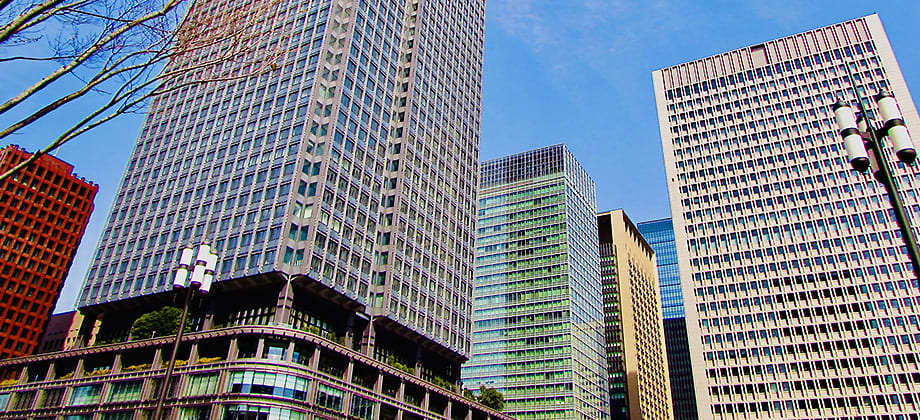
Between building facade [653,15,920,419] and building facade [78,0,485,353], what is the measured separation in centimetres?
4661

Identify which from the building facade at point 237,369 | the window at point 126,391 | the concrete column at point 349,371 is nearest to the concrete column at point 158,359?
the building facade at point 237,369

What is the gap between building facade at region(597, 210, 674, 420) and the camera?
161500 millimetres

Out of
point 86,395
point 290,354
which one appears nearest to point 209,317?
point 290,354

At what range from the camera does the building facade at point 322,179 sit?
73062mm

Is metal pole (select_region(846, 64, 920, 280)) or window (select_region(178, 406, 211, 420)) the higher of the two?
window (select_region(178, 406, 211, 420))

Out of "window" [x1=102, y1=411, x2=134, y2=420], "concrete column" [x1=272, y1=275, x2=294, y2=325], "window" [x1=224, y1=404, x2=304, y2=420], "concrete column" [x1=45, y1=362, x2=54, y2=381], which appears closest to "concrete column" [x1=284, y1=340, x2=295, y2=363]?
"concrete column" [x1=272, y1=275, x2=294, y2=325]

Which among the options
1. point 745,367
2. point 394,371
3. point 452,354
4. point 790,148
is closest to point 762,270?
point 745,367

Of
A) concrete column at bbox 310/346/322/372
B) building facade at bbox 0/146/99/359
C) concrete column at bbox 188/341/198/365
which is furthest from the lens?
building facade at bbox 0/146/99/359

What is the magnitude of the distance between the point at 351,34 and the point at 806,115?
89502 millimetres

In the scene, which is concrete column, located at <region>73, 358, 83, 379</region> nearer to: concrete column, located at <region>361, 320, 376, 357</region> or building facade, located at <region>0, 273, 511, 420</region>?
building facade, located at <region>0, 273, 511, 420</region>

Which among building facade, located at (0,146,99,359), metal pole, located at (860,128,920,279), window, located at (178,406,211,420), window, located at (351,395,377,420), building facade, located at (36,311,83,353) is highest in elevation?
building facade, located at (0,146,99,359)

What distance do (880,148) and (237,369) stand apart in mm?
58161

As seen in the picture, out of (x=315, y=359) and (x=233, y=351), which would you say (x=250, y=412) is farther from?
(x=315, y=359)

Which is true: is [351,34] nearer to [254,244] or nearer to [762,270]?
[254,244]
